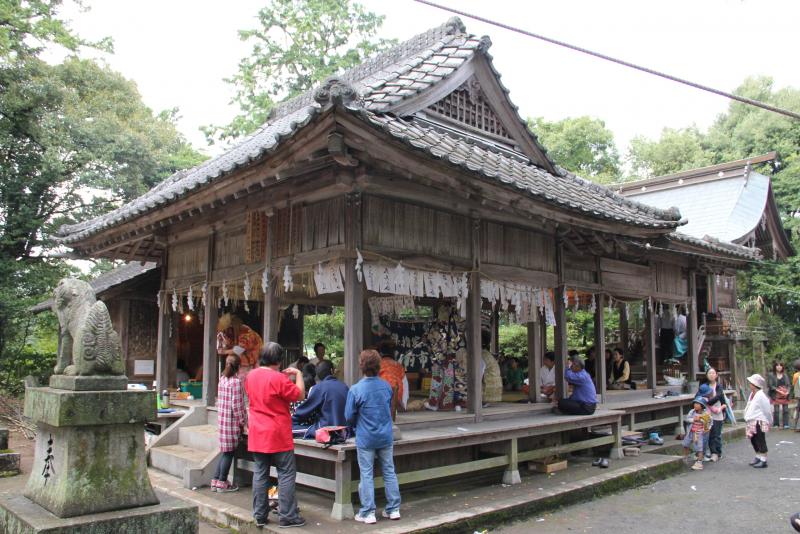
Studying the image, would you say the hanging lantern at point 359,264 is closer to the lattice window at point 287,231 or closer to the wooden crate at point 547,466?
the lattice window at point 287,231

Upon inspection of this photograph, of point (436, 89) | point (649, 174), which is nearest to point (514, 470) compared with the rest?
point (436, 89)

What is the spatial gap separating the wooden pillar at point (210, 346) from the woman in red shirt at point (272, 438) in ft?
14.5

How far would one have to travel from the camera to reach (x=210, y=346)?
425 inches

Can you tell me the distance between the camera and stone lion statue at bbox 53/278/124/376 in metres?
5.62

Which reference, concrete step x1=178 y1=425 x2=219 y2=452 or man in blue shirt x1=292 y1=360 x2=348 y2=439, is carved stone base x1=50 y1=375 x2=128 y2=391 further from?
concrete step x1=178 y1=425 x2=219 y2=452

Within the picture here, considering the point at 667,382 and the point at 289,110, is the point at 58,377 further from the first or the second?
the point at 667,382

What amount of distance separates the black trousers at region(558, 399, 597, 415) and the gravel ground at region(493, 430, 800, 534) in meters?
1.49

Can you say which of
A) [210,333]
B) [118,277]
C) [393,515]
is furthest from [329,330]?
[393,515]

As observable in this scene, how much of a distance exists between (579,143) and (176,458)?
1256 inches

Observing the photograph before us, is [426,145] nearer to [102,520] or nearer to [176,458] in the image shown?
[102,520]

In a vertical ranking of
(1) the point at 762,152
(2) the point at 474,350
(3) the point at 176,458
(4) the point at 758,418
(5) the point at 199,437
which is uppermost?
(1) the point at 762,152

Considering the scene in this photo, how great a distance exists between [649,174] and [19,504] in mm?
40867

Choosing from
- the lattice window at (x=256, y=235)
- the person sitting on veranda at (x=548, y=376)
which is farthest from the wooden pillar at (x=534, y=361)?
the lattice window at (x=256, y=235)

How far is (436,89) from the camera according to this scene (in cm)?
1011
